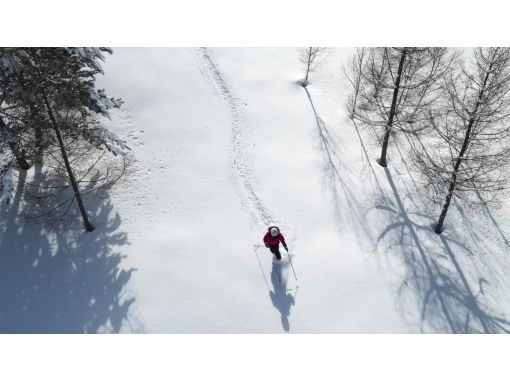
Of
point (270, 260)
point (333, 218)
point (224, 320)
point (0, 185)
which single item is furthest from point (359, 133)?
point (0, 185)

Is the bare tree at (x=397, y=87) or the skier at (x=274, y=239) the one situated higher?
the bare tree at (x=397, y=87)

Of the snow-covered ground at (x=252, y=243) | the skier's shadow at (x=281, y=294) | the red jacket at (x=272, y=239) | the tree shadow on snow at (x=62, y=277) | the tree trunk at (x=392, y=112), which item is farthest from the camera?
the tree trunk at (x=392, y=112)

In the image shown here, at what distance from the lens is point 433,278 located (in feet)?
44.3

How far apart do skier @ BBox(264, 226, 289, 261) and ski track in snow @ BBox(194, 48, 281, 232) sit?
5.78 ft

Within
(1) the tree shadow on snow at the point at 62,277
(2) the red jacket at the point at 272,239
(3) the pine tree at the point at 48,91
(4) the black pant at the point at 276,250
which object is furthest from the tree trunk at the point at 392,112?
(1) the tree shadow on snow at the point at 62,277

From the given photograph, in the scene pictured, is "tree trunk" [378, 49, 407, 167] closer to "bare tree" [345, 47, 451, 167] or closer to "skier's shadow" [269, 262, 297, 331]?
"bare tree" [345, 47, 451, 167]

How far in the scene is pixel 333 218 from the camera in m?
14.9

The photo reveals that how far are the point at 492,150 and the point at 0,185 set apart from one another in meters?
20.1

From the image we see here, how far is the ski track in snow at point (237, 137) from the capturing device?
14883 millimetres

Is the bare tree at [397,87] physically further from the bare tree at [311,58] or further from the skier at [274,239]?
the skier at [274,239]

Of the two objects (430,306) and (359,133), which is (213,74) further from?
(430,306)

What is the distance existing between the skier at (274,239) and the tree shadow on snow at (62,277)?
4.70 metres

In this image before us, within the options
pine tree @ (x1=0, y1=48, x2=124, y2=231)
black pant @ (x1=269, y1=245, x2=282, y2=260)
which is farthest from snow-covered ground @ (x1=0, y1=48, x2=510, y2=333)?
pine tree @ (x1=0, y1=48, x2=124, y2=231)

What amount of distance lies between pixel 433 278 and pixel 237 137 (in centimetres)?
982
